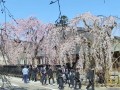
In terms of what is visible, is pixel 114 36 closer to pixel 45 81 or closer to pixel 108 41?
pixel 108 41

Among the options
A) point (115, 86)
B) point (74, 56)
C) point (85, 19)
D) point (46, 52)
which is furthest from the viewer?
point (46, 52)

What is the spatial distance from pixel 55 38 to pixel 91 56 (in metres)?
8.81

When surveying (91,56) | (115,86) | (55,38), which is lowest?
(115,86)

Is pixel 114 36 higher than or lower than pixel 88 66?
higher

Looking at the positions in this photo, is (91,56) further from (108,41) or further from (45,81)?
(45,81)

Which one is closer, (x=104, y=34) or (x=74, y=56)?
(x=104, y=34)

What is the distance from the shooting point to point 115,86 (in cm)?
2970

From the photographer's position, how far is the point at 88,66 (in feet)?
105

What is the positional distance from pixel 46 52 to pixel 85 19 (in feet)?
45.5

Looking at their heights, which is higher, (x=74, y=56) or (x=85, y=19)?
(x=85, y=19)

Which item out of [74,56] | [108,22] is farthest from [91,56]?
[74,56]

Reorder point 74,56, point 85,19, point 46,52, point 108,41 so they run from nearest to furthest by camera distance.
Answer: point 108,41
point 85,19
point 74,56
point 46,52

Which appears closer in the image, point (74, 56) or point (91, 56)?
point (91, 56)

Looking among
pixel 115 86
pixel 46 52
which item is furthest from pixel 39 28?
pixel 115 86
